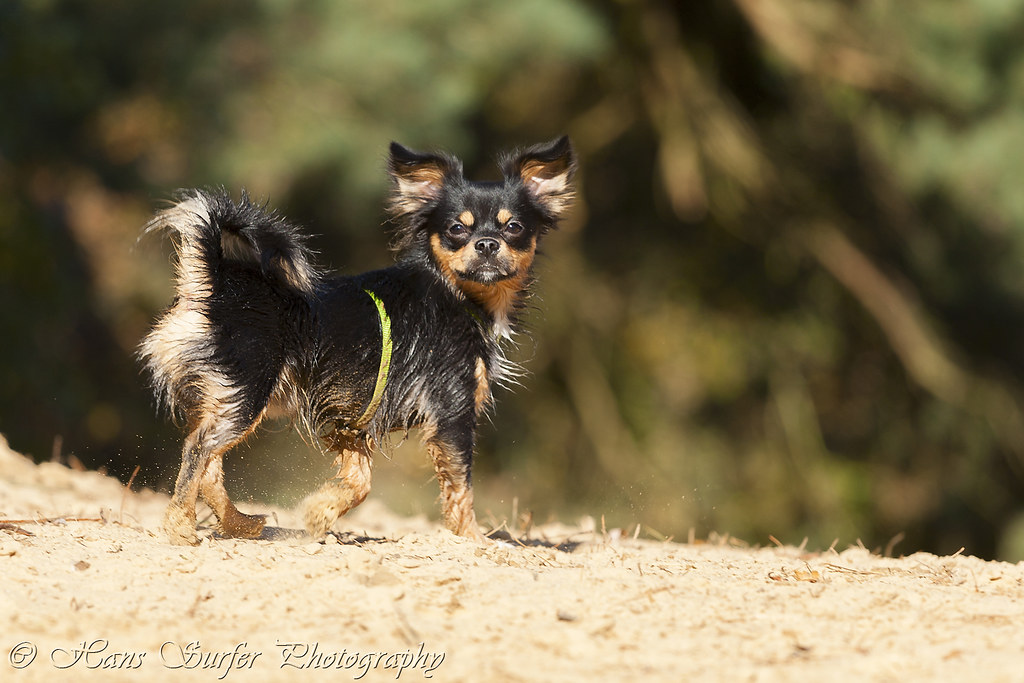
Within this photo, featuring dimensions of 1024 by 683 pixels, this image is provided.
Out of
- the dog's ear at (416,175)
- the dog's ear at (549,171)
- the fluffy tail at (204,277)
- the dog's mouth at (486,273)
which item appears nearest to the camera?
the fluffy tail at (204,277)

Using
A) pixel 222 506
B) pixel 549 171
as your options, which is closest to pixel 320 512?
pixel 222 506

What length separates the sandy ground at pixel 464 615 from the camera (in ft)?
13.1

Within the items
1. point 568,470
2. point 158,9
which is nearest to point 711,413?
point 568,470

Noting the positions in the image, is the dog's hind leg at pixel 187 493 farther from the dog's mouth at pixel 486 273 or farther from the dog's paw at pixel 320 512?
the dog's mouth at pixel 486 273

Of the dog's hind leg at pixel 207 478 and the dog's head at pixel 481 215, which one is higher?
the dog's head at pixel 481 215

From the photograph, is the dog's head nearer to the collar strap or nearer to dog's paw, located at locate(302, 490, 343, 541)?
the collar strap

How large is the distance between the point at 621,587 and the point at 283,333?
2.21 metres

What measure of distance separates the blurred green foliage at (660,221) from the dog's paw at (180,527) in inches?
335

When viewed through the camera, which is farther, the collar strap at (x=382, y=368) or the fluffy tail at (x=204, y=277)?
the collar strap at (x=382, y=368)

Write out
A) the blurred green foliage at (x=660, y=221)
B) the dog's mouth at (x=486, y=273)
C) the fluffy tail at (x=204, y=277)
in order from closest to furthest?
the fluffy tail at (x=204, y=277), the dog's mouth at (x=486, y=273), the blurred green foliage at (x=660, y=221)

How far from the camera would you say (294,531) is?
652 cm

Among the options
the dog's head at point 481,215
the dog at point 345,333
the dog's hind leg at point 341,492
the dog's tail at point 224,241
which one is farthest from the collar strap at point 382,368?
the dog's head at point 481,215

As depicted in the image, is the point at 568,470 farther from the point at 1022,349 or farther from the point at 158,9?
the point at 158,9
